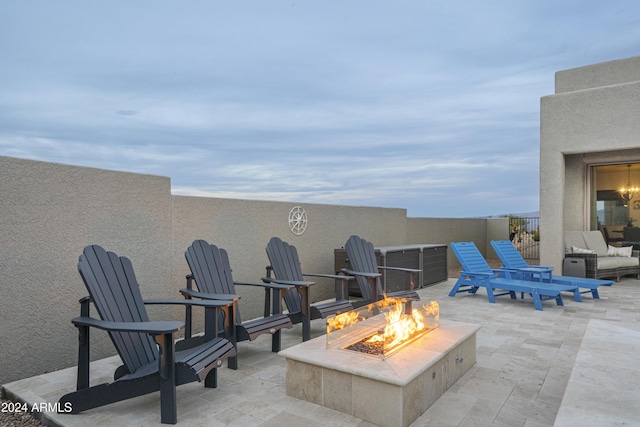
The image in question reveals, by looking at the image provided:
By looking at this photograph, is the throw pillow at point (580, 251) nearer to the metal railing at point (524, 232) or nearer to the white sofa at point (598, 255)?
the white sofa at point (598, 255)

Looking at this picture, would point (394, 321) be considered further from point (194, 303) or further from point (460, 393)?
point (194, 303)

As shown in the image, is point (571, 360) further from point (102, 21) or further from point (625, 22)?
point (625, 22)

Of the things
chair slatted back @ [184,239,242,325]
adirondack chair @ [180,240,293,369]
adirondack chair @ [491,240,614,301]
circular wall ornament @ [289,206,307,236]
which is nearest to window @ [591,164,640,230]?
adirondack chair @ [491,240,614,301]

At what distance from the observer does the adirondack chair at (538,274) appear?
6441 millimetres

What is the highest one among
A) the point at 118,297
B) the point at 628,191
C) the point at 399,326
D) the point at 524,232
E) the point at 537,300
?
the point at 628,191

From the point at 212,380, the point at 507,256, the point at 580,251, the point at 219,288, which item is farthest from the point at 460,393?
the point at 580,251

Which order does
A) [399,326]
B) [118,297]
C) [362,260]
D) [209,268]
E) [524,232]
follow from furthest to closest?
1. [524,232]
2. [362,260]
3. [209,268]
4. [399,326]
5. [118,297]

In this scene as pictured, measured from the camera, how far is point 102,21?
235 inches

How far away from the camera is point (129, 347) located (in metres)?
2.68

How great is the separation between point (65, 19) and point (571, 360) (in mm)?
7012

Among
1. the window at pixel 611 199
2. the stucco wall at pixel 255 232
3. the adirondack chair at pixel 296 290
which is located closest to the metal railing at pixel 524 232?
the window at pixel 611 199

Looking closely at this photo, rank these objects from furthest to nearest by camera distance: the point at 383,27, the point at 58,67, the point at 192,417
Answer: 1. the point at 383,27
2. the point at 58,67
3. the point at 192,417

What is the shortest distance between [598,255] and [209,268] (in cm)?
838

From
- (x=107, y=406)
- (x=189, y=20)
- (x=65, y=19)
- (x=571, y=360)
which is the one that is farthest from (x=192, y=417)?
(x=189, y=20)
